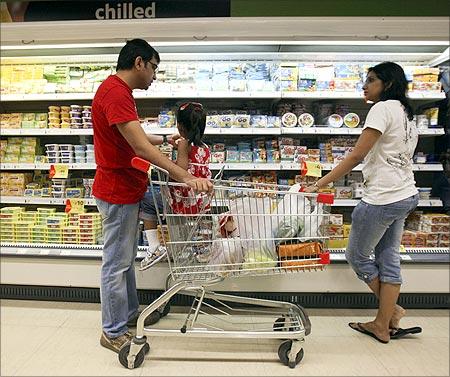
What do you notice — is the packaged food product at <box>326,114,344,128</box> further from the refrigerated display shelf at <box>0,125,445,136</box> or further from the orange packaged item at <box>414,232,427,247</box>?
the orange packaged item at <box>414,232,427,247</box>

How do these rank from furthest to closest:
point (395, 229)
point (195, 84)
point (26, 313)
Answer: point (195, 84) < point (26, 313) < point (395, 229)

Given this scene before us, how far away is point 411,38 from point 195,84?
143 centimetres

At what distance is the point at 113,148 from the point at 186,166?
1.23ft

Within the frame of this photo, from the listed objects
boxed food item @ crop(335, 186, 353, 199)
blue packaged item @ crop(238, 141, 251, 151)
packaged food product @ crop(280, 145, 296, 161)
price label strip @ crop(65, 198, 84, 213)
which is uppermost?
blue packaged item @ crop(238, 141, 251, 151)

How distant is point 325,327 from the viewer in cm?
231

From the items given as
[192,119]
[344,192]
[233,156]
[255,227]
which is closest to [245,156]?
[233,156]

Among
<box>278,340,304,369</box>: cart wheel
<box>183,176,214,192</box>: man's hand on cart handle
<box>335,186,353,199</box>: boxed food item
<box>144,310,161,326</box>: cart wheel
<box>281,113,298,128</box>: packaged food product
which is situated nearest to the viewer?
<box>183,176,214,192</box>: man's hand on cart handle

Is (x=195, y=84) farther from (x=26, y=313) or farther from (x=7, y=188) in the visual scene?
(x=26, y=313)

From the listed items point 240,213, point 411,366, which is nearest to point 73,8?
point 240,213

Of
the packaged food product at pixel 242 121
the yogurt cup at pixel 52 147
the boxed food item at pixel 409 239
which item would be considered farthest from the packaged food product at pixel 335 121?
the yogurt cup at pixel 52 147

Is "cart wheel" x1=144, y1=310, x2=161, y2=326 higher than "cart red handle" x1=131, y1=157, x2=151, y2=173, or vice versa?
"cart red handle" x1=131, y1=157, x2=151, y2=173

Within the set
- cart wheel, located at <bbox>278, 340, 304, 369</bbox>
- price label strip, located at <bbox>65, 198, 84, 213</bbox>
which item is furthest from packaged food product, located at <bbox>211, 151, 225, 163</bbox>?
cart wheel, located at <bbox>278, 340, 304, 369</bbox>

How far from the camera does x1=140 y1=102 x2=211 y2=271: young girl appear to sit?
5.86 feet

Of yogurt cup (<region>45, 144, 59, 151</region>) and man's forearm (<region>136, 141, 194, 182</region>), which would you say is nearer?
man's forearm (<region>136, 141, 194, 182</region>)
